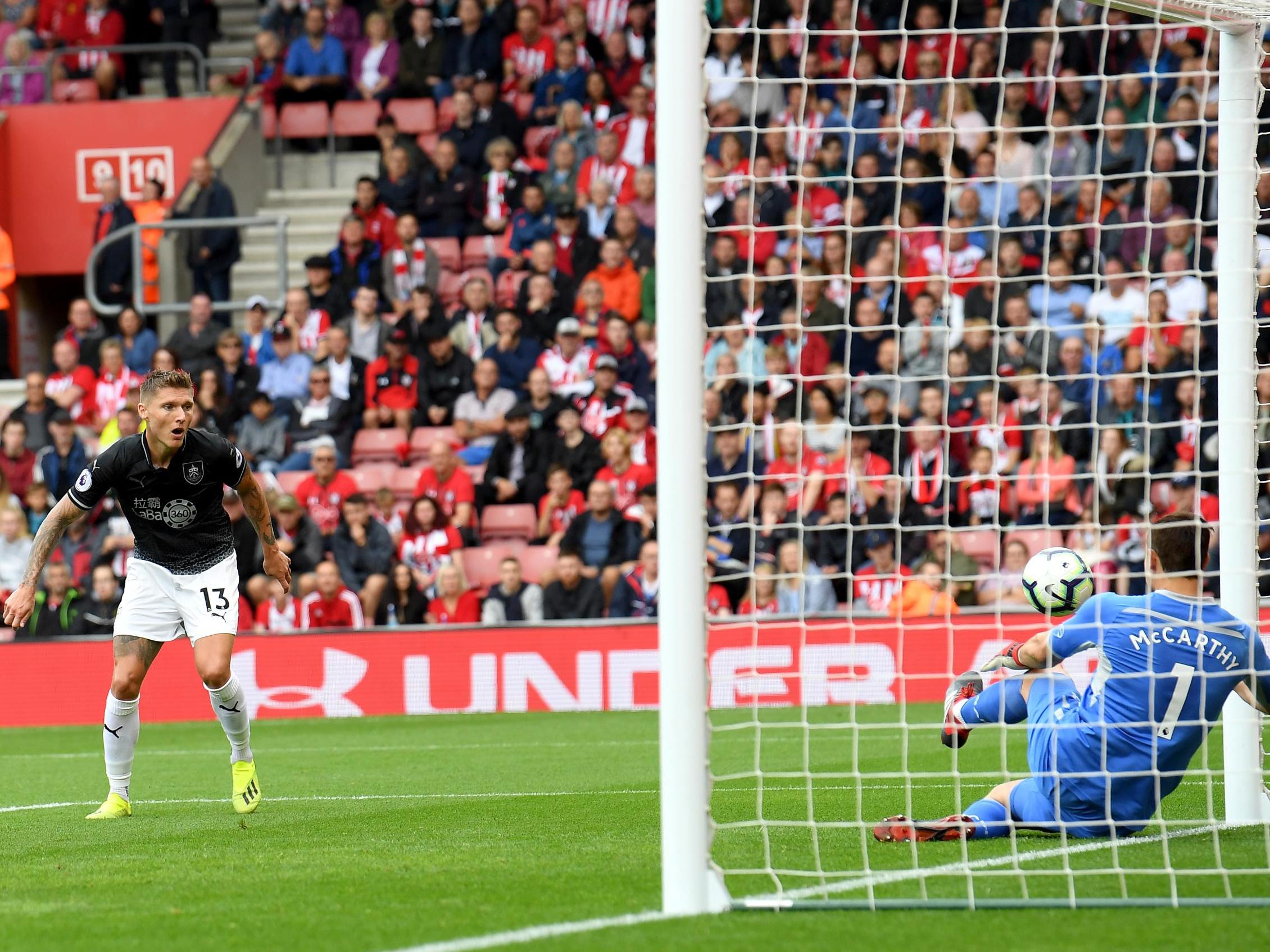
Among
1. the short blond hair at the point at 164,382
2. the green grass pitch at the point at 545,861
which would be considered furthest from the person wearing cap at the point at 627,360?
the short blond hair at the point at 164,382

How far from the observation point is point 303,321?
18.3 meters

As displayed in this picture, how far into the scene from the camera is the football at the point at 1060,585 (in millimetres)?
6926

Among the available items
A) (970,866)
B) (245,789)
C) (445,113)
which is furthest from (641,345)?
(970,866)

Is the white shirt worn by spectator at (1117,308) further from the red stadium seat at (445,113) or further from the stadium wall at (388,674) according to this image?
the red stadium seat at (445,113)

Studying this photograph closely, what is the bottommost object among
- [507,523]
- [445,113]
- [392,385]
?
[507,523]

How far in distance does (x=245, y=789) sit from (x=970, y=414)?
833cm

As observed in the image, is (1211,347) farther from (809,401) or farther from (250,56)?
(250,56)

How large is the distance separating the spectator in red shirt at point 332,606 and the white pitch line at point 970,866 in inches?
394

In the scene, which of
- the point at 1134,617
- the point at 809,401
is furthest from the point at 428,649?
the point at 1134,617

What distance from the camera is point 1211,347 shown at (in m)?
13.9

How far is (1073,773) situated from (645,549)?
9.33 m

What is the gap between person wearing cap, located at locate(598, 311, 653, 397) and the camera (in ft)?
56.0

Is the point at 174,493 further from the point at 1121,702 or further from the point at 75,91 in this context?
the point at 75,91

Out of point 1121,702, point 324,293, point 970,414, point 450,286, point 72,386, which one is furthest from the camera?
point 450,286
